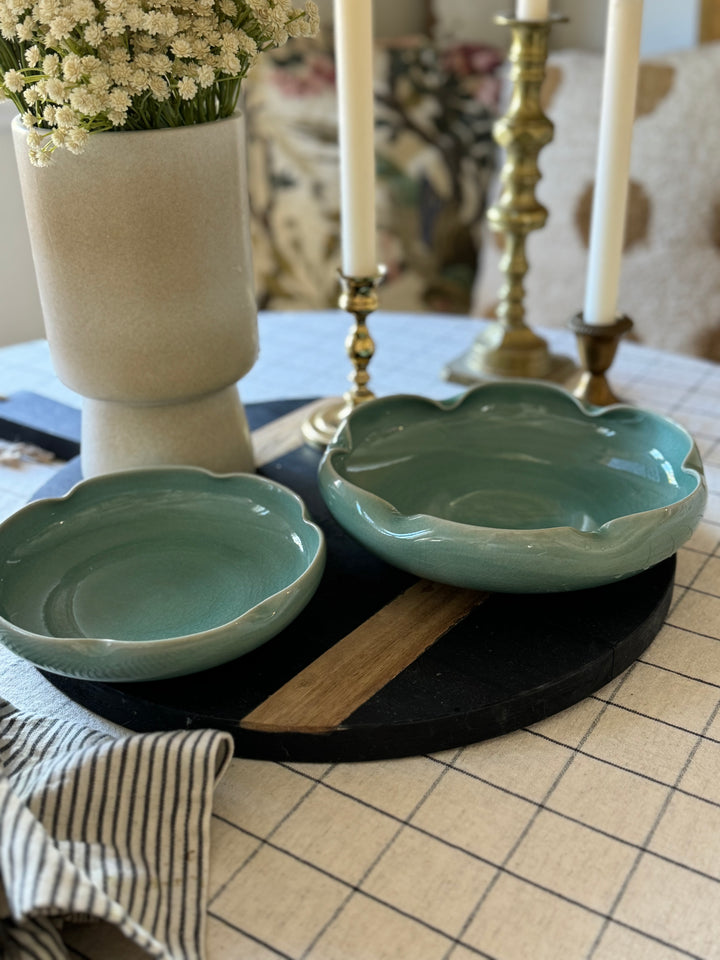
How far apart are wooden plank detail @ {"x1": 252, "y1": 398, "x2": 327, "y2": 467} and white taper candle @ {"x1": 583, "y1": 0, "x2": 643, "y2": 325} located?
0.29m

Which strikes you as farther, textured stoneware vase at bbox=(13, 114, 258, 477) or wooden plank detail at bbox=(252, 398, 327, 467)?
wooden plank detail at bbox=(252, 398, 327, 467)

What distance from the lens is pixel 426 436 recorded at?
832mm

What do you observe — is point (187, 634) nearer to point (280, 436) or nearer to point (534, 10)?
point (280, 436)

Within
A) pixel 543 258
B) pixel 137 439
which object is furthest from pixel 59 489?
pixel 543 258

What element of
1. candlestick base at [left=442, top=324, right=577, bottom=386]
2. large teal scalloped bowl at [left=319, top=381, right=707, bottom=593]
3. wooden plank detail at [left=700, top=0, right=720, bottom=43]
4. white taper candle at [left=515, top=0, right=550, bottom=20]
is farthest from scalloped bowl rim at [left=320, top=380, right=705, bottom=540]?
wooden plank detail at [left=700, top=0, right=720, bottom=43]

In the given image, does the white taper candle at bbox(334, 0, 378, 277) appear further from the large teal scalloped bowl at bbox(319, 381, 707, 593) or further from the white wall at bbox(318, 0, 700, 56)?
the white wall at bbox(318, 0, 700, 56)

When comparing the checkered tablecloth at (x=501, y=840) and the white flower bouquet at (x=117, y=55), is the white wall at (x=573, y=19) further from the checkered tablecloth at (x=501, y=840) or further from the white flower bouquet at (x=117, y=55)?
the checkered tablecloth at (x=501, y=840)

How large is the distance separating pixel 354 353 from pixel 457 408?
12 cm

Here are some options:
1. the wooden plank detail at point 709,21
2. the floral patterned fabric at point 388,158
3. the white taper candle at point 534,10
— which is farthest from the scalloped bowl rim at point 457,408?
the wooden plank detail at point 709,21

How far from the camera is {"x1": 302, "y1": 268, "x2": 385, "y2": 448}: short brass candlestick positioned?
2.93ft

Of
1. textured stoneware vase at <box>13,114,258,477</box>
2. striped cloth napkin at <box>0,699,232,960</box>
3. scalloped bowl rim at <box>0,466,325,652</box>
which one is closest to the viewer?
striped cloth napkin at <box>0,699,232,960</box>

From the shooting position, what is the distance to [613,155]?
35.7 inches

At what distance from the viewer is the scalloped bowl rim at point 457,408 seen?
616mm

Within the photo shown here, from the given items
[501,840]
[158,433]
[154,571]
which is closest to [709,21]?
[158,433]
